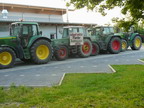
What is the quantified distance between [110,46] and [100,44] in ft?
2.84

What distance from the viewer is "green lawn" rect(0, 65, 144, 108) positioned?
15.1 feet

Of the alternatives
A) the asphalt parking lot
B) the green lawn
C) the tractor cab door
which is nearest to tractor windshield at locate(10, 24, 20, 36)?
the tractor cab door

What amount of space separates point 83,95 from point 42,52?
8008 millimetres

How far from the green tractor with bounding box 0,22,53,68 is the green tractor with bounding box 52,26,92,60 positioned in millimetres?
1263

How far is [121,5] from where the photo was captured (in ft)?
15.0

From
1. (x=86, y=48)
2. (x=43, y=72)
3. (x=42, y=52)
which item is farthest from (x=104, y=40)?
(x=43, y=72)

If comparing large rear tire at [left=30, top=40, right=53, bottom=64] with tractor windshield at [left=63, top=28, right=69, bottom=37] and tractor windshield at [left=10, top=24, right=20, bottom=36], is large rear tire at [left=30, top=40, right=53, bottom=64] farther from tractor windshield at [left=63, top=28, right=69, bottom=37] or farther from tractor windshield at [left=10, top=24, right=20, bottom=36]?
tractor windshield at [left=63, top=28, right=69, bottom=37]

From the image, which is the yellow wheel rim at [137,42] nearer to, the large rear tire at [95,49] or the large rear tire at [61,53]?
the large rear tire at [95,49]

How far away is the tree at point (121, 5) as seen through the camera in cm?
417

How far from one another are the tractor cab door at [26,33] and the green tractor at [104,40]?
5.88 metres

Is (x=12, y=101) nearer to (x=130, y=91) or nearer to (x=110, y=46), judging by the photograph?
(x=130, y=91)

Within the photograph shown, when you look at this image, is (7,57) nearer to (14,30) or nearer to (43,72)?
(14,30)

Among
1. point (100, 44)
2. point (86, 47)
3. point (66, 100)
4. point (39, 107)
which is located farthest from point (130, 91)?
point (100, 44)

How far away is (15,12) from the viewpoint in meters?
24.3
